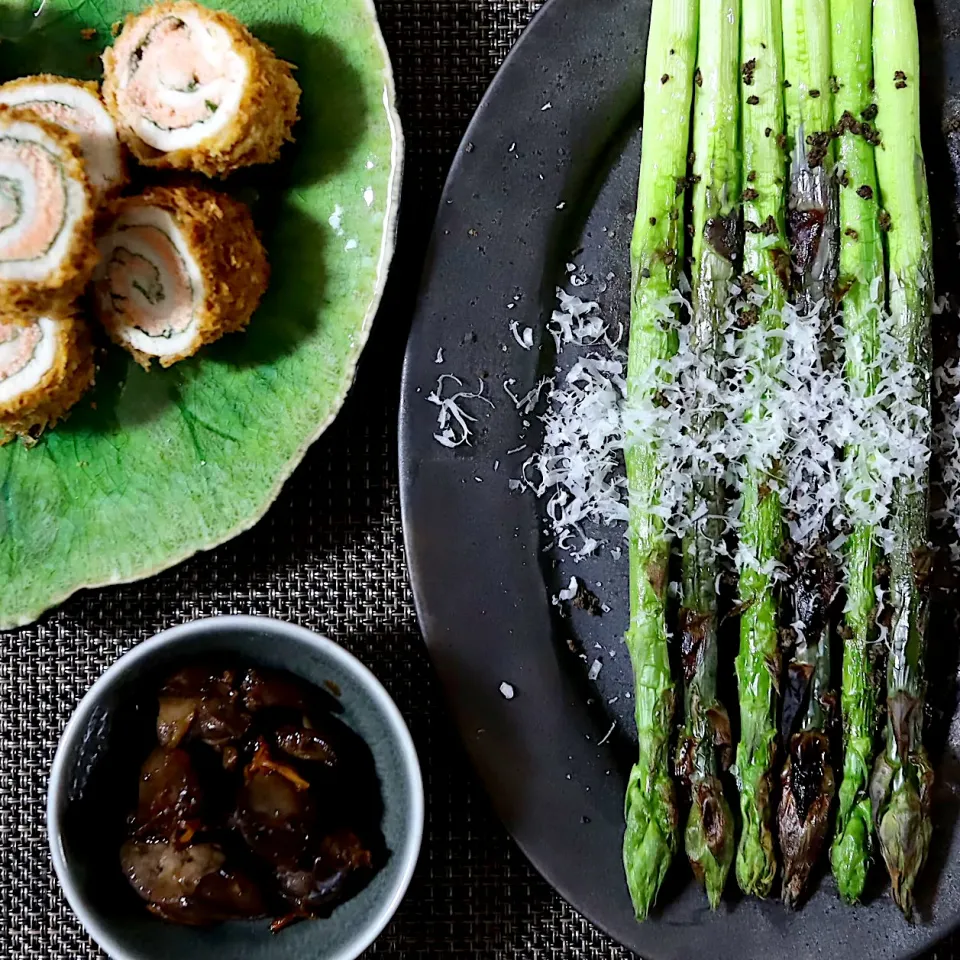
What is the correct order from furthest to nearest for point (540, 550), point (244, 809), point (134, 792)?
point (540, 550) < point (134, 792) < point (244, 809)

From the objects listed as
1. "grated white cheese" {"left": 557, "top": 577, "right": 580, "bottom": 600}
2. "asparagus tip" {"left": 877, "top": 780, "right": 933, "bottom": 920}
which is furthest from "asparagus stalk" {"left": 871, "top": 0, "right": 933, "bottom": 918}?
"grated white cheese" {"left": 557, "top": 577, "right": 580, "bottom": 600}

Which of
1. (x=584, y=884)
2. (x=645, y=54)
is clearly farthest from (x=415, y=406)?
(x=584, y=884)

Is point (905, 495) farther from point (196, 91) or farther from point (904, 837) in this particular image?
point (196, 91)

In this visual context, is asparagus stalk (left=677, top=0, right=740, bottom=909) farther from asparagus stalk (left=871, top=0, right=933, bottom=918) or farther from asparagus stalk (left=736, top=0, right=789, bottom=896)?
asparagus stalk (left=871, top=0, right=933, bottom=918)

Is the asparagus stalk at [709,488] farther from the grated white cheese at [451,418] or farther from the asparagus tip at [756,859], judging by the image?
the grated white cheese at [451,418]

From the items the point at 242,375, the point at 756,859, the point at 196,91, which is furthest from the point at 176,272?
the point at 756,859

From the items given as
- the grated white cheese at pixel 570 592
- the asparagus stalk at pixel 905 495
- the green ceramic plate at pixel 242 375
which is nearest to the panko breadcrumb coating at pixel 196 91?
the green ceramic plate at pixel 242 375
